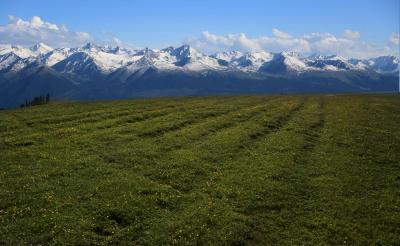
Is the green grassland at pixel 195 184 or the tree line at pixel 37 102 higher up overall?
the tree line at pixel 37 102

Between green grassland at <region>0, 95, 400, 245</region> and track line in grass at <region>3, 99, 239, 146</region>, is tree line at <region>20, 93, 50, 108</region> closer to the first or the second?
track line in grass at <region>3, 99, 239, 146</region>

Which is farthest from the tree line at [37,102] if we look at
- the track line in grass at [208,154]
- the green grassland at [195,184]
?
the track line in grass at [208,154]

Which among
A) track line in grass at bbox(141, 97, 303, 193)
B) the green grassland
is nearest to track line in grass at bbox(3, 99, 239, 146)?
the green grassland

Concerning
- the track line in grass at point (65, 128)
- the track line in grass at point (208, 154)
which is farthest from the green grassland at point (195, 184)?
the track line in grass at point (65, 128)

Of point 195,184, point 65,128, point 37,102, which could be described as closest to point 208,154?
point 195,184

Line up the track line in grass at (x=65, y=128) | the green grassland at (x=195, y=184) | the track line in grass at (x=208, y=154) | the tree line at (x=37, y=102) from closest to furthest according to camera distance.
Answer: the green grassland at (x=195, y=184) < the track line in grass at (x=208, y=154) < the track line in grass at (x=65, y=128) < the tree line at (x=37, y=102)

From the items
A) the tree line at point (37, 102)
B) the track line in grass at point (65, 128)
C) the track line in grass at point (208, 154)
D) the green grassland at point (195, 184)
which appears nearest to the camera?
the green grassland at point (195, 184)

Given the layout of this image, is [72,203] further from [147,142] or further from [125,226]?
[147,142]

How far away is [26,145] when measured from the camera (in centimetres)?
4844

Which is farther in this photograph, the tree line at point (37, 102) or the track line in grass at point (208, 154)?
the tree line at point (37, 102)

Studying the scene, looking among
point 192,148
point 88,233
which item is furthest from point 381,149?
point 88,233

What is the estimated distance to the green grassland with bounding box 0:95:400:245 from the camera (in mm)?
28141

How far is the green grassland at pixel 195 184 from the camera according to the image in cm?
2814

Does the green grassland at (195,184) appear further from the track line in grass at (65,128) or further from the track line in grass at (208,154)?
the track line in grass at (65,128)
